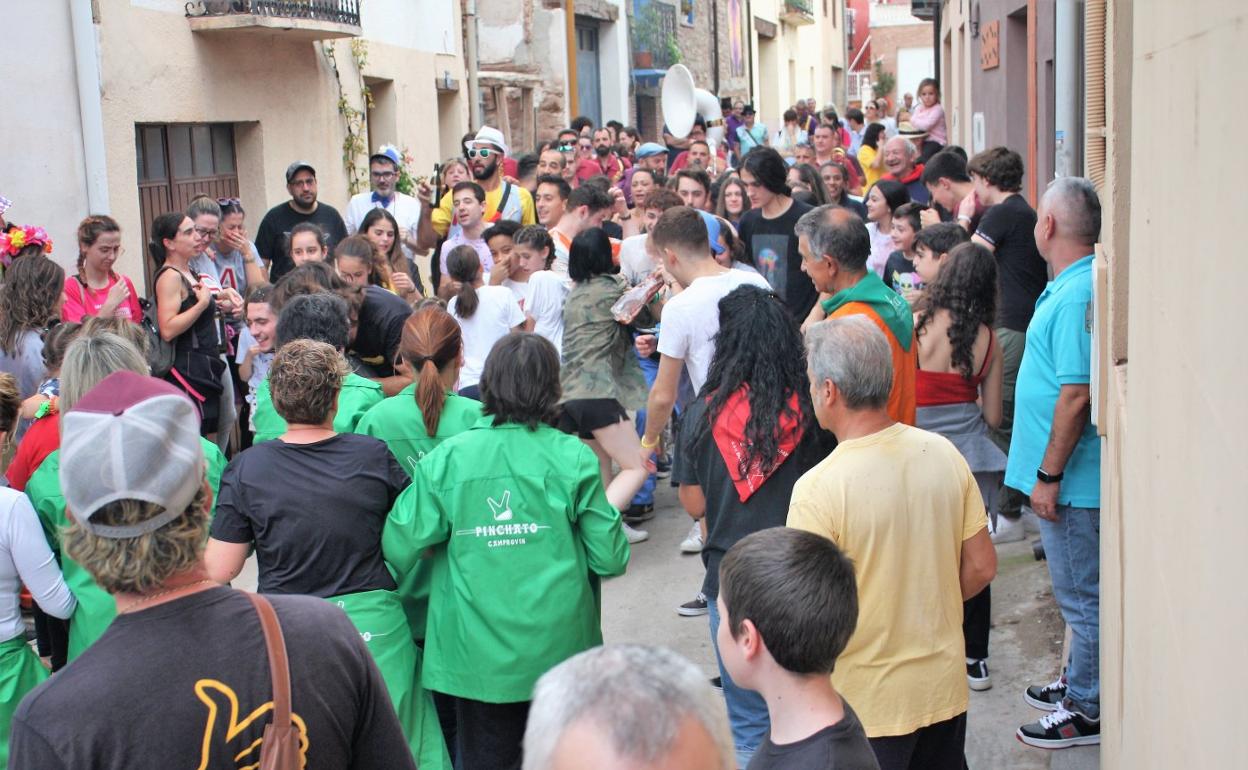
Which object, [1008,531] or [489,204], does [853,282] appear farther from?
[489,204]

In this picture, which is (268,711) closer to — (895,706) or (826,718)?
(826,718)

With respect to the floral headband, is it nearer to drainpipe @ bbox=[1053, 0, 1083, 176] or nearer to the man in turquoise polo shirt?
the man in turquoise polo shirt

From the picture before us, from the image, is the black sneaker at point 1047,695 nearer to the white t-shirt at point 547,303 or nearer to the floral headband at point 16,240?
the white t-shirt at point 547,303

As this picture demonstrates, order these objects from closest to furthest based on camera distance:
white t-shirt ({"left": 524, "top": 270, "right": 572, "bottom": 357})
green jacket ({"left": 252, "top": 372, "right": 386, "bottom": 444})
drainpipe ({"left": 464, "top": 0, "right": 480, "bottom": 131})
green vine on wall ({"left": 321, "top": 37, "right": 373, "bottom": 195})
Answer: green jacket ({"left": 252, "top": 372, "right": 386, "bottom": 444}), white t-shirt ({"left": 524, "top": 270, "right": 572, "bottom": 357}), green vine on wall ({"left": 321, "top": 37, "right": 373, "bottom": 195}), drainpipe ({"left": 464, "top": 0, "right": 480, "bottom": 131})

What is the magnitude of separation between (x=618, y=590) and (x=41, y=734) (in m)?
4.72

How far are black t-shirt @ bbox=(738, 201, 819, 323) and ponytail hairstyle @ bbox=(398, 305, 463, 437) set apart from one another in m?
3.29

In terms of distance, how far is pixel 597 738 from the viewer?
4.93 ft

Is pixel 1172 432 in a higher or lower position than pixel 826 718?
higher

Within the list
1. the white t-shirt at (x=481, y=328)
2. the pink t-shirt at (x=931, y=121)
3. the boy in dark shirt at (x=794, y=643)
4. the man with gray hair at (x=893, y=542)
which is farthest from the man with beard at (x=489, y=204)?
the boy in dark shirt at (x=794, y=643)

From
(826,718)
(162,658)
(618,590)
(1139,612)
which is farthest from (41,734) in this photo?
(618,590)

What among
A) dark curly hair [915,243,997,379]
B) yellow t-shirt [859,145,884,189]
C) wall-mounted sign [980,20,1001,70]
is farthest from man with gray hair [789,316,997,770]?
yellow t-shirt [859,145,884,189]

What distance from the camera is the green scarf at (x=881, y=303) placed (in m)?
4.84

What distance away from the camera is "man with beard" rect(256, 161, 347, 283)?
913cm

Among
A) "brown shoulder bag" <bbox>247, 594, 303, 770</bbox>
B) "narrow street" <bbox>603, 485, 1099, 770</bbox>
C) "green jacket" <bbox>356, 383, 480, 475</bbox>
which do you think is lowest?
"narrow street" <bbox>603, 485, 1099, 770</bbox>
